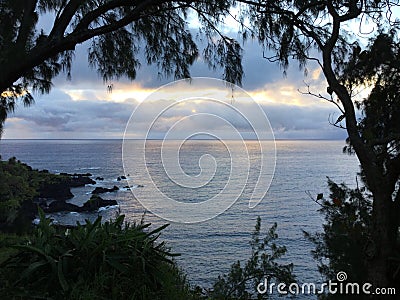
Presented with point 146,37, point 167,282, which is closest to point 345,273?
point 167,282

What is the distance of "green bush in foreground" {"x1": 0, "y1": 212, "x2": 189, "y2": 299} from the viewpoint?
2576mm

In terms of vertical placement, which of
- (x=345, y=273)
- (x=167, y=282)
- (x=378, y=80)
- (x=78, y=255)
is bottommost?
(x=345, y=273)

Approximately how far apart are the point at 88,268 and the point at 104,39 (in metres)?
2.42

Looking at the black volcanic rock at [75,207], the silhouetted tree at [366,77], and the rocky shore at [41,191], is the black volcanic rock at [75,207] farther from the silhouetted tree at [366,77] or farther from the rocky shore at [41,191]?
the silhouetted tree at [366,77]

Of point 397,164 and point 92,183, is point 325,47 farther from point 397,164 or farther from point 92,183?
point 92,183


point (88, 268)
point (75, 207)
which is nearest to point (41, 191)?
point (75, 207)

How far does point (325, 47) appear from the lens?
3.58 metres

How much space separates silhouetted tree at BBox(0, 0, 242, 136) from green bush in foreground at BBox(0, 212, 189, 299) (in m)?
1.32

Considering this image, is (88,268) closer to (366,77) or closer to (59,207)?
(366,77)

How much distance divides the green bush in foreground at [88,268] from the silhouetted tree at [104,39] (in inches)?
52.1

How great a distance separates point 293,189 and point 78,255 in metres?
28.9

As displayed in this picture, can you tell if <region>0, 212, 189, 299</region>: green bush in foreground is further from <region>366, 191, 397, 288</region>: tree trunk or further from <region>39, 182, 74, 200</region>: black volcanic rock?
<region>39, 182, 74, 200</region>: black volcanic rock

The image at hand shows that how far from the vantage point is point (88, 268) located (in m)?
2.70

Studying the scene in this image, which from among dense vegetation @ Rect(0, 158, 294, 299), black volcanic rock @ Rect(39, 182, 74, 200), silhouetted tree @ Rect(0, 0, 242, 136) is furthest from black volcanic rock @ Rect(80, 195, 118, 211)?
dense vegetation @ Rect(0, 158, 294, 299)
